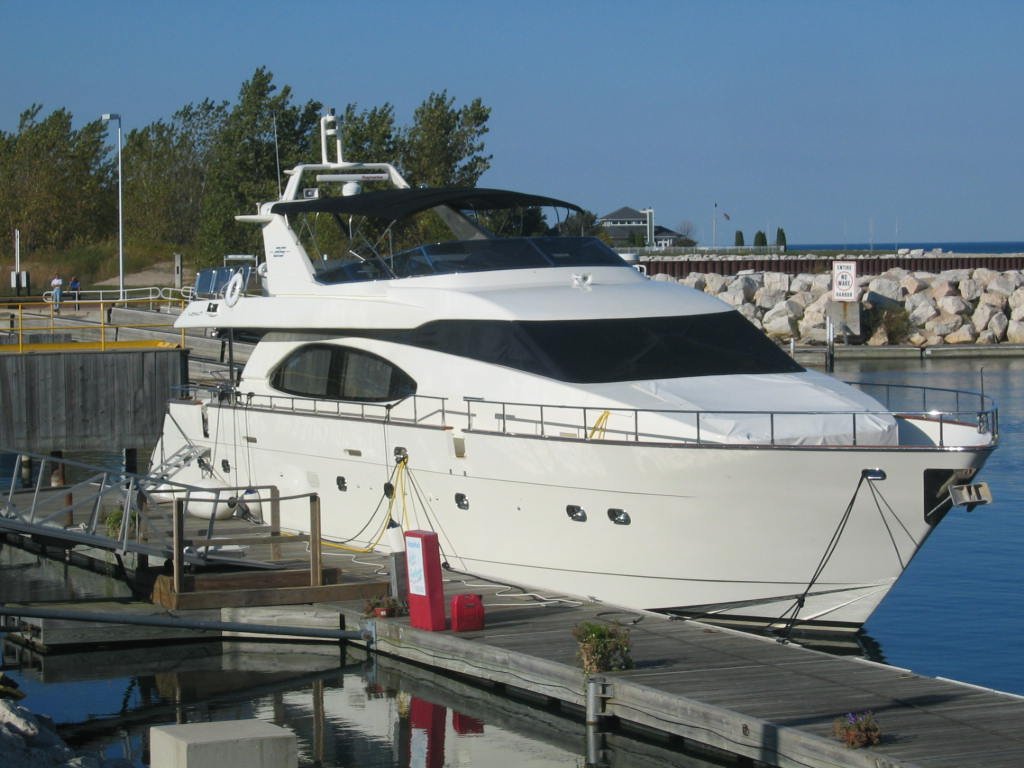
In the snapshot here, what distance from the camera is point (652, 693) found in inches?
444

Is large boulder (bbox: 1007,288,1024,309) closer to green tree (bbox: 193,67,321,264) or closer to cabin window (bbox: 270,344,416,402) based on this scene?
green tree (bbox: 193,67,321,264)

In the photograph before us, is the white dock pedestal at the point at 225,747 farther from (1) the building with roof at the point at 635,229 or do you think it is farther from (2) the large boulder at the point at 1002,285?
(1) the building with roof at the point at 635,229

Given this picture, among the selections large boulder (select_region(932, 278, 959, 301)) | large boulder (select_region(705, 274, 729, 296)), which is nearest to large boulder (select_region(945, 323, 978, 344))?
large boulder (select_region(932, 278, 959, 301))

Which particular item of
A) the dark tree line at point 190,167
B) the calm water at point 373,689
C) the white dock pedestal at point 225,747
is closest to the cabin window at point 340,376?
the calm water at point 373,689

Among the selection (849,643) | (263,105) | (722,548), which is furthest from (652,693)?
(263,105)

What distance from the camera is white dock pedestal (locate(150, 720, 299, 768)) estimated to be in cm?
900

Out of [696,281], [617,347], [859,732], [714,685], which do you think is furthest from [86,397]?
[696,281]

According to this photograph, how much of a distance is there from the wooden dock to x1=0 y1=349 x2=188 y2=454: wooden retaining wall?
34.2ft

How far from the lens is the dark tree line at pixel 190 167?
50875 mm

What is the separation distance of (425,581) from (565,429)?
2.19m

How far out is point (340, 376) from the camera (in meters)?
17.5

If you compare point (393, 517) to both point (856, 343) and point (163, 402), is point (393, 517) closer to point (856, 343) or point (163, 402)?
point (163, 402)

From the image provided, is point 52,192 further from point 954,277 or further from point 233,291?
point 233,291

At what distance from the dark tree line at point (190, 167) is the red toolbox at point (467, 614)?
36.2 metres
